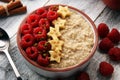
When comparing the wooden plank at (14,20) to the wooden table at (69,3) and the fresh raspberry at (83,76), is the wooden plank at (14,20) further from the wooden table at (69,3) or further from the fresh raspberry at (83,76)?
the fresh raspberry at (83,76)

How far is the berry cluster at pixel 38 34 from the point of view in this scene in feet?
2.17

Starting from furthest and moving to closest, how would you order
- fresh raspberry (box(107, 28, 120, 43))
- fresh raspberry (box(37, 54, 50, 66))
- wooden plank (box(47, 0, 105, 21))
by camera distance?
wooden plank (box(47, 0, 105, 21)), fresh raspberry (box(107, 28, 120, 43)), fresh raspberry (box(37, 54, 50, 66))

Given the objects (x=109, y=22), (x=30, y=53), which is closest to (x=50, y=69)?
(x=30, y=53)

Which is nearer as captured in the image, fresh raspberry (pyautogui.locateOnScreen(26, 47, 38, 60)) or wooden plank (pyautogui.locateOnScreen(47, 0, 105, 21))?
fresh raspberry (pyautogui.locateOnScreen(26, 47, 38, 60))

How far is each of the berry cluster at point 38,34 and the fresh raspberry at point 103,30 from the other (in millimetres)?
134

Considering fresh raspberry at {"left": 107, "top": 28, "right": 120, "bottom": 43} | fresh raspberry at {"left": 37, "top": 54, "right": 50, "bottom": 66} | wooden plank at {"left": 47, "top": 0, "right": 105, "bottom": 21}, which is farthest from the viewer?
wooden plank at {"left": 47, "top": 0, "right": 105, "bottom": 21}

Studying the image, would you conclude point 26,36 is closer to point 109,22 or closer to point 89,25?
point 89,25

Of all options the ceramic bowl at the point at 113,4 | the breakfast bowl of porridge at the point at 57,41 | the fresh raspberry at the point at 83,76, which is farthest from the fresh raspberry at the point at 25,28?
the ceramic bowl at the point at 113,4

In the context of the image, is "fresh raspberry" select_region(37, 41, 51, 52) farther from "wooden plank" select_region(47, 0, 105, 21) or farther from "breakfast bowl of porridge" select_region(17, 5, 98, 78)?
"wooden plank" select_region(47, 0, 105, 21)

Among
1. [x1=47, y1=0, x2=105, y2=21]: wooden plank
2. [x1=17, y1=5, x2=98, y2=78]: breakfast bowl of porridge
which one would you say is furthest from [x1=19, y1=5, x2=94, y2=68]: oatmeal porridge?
[x1=47, y1=0, x2=105, y2=21]: wooden plank

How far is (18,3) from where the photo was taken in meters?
0.85

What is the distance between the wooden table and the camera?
0.71m

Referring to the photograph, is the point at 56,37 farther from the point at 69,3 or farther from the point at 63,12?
the point at 69,3

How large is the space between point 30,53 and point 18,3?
0.24m
